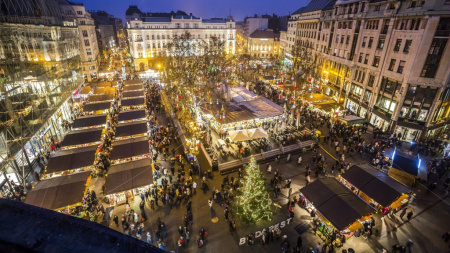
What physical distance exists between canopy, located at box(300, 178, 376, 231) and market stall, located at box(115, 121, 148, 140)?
17193mm

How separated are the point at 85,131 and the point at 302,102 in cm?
3117

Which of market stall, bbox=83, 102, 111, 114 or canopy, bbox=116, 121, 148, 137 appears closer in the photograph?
canopy, bbox=116, 121, 148, 137

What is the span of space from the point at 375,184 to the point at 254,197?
30.1 feet

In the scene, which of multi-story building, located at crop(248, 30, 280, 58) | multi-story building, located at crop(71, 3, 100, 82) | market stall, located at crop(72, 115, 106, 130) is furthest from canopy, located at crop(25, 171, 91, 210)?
multi-story building, located at crop(248, 30, 280, 58)

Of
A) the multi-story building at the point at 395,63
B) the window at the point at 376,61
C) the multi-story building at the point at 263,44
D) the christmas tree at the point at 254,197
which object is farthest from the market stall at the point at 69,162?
the multi-story building at the point at 263,44

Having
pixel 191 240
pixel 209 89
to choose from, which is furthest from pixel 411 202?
pixel 209 89

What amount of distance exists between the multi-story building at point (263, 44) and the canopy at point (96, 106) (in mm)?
57410

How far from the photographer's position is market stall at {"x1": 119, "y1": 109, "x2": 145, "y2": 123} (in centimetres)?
2703

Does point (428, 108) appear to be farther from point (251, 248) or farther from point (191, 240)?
point (191, 240)

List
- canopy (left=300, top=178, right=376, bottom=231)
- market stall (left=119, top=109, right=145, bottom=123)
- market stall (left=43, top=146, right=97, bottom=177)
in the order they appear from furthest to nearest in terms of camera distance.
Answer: market stall (left=119, top=109, right=145, bottom=123) → market stall (left=43, top=146, right=97, bottom=177) → canopy (left=300, top=178, right=376, bottom=231)

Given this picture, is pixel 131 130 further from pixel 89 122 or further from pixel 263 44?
pixel 263 44

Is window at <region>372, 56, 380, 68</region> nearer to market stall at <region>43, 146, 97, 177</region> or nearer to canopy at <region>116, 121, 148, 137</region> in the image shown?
canopy at <region>116, 121, 148, 137</region>

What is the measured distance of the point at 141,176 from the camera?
688 inches

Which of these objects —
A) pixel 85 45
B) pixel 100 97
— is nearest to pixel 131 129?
pixel 100 97
